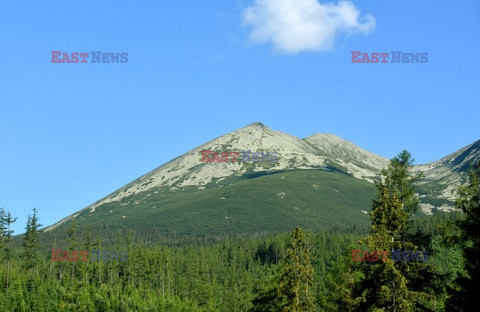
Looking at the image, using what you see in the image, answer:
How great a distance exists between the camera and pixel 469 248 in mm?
24188

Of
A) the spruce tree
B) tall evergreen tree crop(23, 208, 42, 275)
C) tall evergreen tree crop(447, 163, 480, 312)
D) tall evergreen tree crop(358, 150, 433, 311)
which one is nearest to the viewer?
tall evergreen tree crop(447, 163, 480, 312)

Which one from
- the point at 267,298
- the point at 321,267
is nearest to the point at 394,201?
the point at 267,298

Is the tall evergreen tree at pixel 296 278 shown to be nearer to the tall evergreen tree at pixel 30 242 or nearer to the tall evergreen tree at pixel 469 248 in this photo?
the tall evergreen tree at pixel 469 248

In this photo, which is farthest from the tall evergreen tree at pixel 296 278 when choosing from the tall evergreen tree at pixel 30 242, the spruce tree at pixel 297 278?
the tall evergreen tree at pixel 30 242

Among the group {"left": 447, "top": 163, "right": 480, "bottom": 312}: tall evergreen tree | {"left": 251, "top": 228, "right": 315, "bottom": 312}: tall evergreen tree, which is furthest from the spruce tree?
{"left": 447, "top": 163, "right": 480, "bottom": 312}: tall evergreen tree

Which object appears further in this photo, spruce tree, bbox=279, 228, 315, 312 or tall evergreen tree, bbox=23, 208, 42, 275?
tall evergreen tree, bbox=23, 208, 42, 275

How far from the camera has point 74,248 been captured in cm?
13325

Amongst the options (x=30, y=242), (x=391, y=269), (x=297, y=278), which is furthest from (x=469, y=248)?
(x=30, y=242)

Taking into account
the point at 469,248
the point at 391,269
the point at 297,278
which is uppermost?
the point at 469,248

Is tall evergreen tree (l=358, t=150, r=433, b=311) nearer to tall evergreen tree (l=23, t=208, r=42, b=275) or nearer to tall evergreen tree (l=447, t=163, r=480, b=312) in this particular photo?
tall evergreen tree (l=447, t=163, r=480, b=312)

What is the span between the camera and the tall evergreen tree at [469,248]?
77.5 feet

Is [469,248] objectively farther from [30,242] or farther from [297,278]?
[30,242]

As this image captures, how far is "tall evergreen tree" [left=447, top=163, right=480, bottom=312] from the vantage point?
930 inches

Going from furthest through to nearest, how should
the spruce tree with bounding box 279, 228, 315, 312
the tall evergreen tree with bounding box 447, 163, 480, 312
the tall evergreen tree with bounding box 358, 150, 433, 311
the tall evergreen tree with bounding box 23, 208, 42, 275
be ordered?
the tall evergreen tree with bounding box 23, 208, 42, 275, the spruce tree with bounding box 279, 228, 315, 312, the tall evergreen tree with bounding box 358, 150, 433, 311, the tall evergreen tree with bounding box 447, 163, 480, 312
